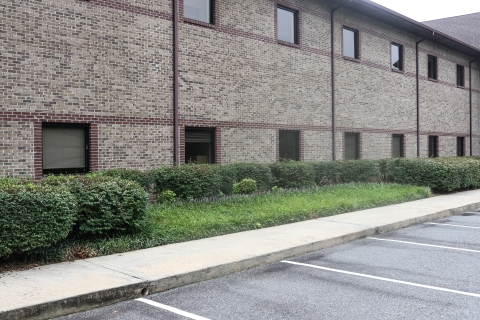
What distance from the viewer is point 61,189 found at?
6691mm

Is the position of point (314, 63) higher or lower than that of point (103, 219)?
higher

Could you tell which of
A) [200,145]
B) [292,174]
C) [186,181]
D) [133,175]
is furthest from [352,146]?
[133,175]

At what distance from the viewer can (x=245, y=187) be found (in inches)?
496

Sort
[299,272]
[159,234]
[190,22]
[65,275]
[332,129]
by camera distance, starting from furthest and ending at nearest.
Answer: [332,129], [190,22], [159,234], [299,272], [65,275]

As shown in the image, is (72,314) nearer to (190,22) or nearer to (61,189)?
(61,189)

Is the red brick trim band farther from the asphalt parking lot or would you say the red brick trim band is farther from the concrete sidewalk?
the asphalt parking lot

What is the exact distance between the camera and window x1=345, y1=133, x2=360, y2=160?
64.5 feet

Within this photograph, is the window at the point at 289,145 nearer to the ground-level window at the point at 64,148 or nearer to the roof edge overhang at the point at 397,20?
the roof edge overhang at the point at 397,20

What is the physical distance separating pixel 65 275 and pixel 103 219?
58.9 inches

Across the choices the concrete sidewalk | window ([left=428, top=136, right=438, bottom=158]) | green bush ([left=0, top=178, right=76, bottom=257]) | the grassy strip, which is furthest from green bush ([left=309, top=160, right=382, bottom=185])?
green bush ([left=0, top=178, right=76, bottom=257])

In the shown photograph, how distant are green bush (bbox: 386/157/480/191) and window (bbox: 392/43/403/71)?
22.6 ft

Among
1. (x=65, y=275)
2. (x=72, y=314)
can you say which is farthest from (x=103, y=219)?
(x=72, y=314)

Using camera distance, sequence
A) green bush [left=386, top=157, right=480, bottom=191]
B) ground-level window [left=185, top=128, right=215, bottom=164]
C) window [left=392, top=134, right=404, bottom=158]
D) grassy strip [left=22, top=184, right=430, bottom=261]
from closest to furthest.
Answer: grassy strip [left=22, top=184, right=430, bottom=261], ground-level window [left=185, top=128, right=215, bottom=164], green bush [left=386, top=157, right=480, bottom=191], window [left=392, top=134, right=404, bottom=158]

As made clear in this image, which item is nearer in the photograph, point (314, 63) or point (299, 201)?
point (299, 201)
